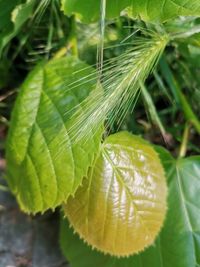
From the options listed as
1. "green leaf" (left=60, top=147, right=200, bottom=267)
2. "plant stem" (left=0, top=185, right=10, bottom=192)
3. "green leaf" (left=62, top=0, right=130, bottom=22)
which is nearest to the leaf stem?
"plant stem" (left=0, top=185, right=10, bottom=192)

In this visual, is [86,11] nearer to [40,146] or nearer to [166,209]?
[40,146]

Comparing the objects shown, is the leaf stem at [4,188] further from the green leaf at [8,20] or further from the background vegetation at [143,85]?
the green leaf at [8,20]

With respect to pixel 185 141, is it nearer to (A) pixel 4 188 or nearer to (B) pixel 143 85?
(B) pixel 143 85

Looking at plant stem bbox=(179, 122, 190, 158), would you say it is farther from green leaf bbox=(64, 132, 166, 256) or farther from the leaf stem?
the leaf stem

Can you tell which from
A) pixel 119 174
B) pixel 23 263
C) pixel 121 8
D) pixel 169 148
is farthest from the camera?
pixel 169 148

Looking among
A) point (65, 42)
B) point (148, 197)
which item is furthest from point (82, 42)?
point (148, 197)

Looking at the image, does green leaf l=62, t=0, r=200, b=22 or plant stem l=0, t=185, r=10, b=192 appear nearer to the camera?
green leaf l=62, t=0, r=200, b=22
